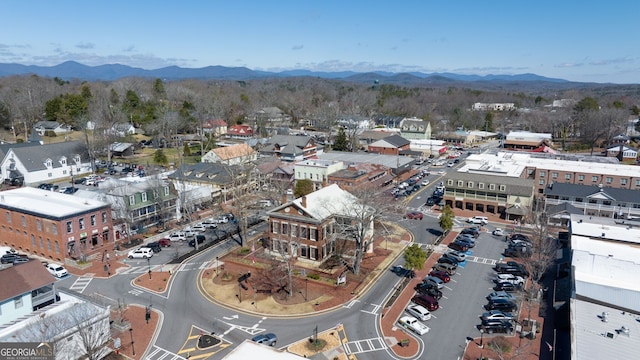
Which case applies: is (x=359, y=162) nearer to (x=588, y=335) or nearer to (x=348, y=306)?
(x=348, y=306)

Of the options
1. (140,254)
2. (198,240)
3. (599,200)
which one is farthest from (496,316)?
(140,254)

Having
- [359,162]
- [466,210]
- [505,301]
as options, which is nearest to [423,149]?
[359,162]

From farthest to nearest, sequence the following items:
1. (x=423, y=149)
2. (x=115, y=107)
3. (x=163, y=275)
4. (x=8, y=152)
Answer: (x=115, y=107) < (x=423, y=149) < (x=8, y=152) < (x=163, y=275)

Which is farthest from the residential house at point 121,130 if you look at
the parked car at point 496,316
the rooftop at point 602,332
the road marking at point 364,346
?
the rooftop at point 602,332

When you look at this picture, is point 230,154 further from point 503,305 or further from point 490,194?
point 503,305

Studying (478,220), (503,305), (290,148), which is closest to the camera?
(503,305)

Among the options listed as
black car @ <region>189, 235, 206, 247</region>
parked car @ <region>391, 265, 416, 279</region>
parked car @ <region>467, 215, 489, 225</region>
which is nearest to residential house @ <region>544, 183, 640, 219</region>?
parked car @ <region>467, 215, 489, 225</region>

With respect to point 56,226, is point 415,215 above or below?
below
